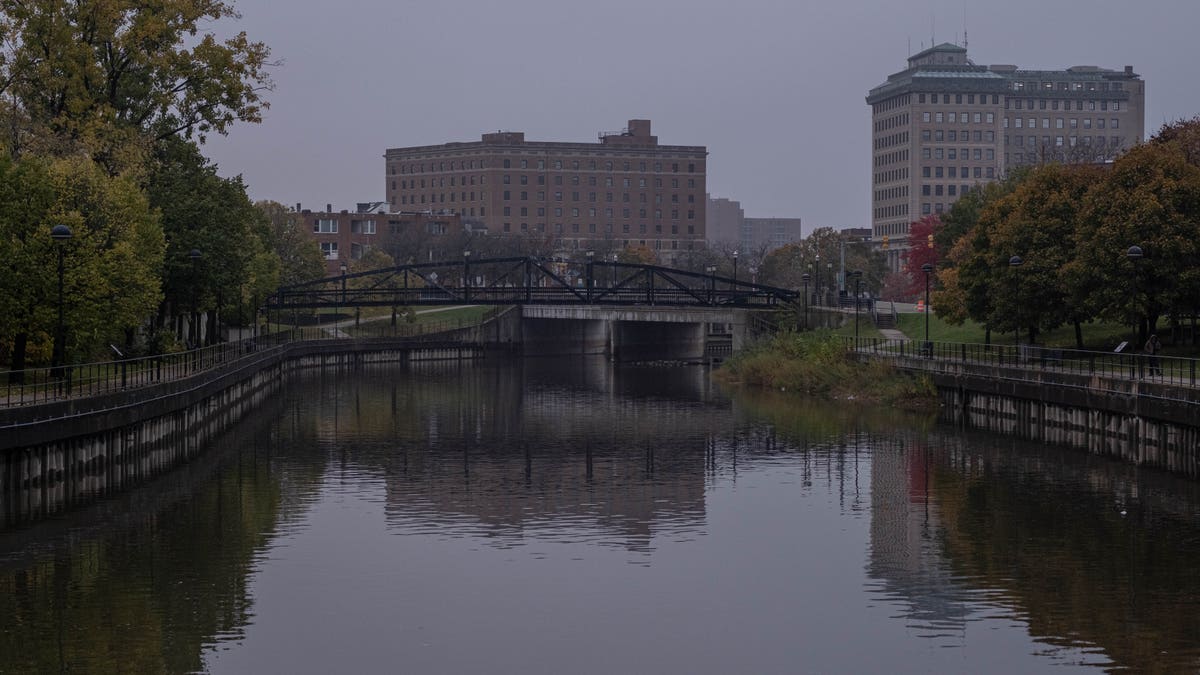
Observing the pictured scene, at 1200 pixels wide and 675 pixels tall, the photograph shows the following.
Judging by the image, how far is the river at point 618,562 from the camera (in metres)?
26.6

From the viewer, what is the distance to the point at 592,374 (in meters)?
112

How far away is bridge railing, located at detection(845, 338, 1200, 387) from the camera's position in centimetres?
5500

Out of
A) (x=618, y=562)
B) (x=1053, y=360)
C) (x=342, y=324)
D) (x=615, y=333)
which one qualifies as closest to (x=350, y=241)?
(x=342, y=324)

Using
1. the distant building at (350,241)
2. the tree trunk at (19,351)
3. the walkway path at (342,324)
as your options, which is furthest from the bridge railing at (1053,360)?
the distant building at (350,241)

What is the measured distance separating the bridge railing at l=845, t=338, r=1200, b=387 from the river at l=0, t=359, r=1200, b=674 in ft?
13.5

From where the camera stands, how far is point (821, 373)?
8112 cm

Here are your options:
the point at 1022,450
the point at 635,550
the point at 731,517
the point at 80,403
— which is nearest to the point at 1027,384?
the point at 1022,450

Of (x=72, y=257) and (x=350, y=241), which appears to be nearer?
(x=72, y=257)

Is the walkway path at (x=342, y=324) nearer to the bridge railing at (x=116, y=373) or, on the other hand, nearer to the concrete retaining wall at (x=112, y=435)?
the bridge railing at (x=116, y=373)

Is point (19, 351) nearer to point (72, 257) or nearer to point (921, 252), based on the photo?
point (72, 257)

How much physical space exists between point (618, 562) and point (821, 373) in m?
48.4

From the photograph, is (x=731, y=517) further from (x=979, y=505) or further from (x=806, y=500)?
(x=979, y=505)

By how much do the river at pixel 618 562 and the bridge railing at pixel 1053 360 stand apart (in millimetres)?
4121

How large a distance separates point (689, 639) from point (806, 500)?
17.6 m
